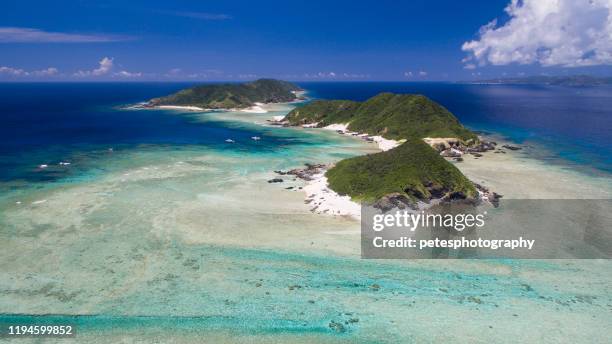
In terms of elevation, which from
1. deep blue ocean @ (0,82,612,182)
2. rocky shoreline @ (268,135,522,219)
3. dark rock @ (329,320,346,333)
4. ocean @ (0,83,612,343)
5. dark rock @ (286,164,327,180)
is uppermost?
deep blue ocean @ (0,82,612,182)

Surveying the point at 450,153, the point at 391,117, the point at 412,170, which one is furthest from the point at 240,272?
the point at 391,117

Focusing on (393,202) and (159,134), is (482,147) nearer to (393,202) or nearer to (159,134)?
(393,202)

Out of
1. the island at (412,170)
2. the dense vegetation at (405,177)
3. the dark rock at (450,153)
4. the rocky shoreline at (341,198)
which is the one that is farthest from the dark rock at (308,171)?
the dark rock at (450,153)

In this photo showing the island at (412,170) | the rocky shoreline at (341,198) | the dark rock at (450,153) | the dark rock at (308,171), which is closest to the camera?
the rocky shoreline at (341,198)

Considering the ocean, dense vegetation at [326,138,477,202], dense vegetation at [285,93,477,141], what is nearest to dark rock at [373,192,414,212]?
dense vegetation at [326,138,477,202]

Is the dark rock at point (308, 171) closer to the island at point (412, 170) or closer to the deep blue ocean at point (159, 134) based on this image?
the island at point (412, 170)

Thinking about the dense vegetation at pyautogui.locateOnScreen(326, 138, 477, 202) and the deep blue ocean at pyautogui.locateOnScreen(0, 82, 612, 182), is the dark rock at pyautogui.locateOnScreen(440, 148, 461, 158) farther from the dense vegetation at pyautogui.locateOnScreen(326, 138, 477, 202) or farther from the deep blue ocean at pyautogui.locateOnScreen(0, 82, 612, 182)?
the dense vegetation at pyautogui.locateOnScreen(326, 138, 477, 202)

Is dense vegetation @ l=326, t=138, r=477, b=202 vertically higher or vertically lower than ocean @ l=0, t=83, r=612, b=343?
higher
